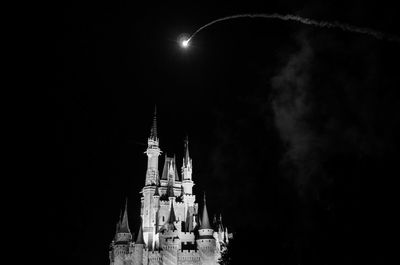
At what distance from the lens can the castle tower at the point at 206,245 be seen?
65.0m

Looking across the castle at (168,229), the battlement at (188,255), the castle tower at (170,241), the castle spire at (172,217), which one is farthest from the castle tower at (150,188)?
the battlement at (188,255)

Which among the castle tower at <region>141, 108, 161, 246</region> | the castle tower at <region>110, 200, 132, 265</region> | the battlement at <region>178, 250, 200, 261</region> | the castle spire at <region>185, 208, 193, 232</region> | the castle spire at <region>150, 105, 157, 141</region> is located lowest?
the battlement at <region>178, 250, 200, 261</region>

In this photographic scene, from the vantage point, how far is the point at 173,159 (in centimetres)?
8256


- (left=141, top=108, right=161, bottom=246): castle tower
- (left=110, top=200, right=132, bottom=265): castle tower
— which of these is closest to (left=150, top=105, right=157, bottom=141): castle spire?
(left=141, top=108, right=161, bottom=246): castle tower

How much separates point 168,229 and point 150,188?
1054 centimetres

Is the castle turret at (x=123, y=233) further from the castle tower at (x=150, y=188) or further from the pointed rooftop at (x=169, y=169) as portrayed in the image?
the pointed rooftop at (x=169, y=169)

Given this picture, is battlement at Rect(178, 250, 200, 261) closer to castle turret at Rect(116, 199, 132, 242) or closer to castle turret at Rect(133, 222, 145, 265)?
castle turret at Rect(133, 222, 145, 265)

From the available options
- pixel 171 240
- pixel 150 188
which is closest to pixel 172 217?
pixel 171 240

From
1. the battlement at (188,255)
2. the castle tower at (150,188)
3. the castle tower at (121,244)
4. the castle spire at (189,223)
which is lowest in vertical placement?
the battlement at (188,255)

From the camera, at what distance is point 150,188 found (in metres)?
74.6

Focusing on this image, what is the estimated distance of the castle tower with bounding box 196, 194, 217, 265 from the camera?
65.0 metres

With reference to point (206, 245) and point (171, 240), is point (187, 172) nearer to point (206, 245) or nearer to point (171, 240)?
point (171, 240)

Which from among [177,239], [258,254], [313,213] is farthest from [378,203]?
[177,239]

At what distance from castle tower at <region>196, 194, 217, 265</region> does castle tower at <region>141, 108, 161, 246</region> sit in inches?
334
